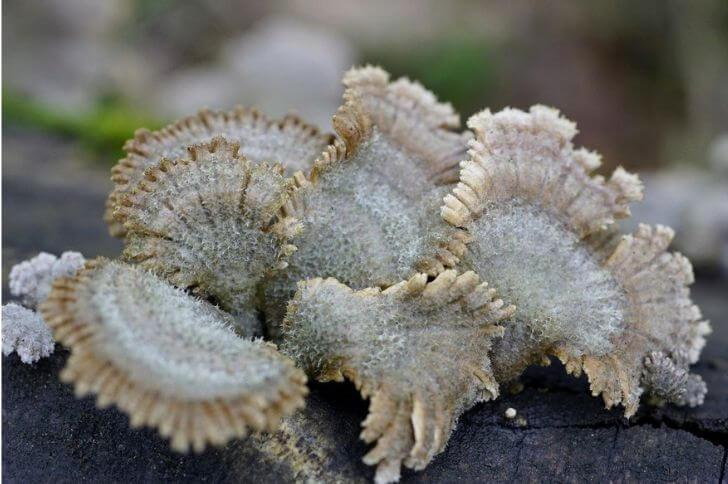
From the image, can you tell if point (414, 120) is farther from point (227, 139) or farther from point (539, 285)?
point (539, 285)

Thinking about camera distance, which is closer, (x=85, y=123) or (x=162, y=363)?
→ (x=162, y=363)

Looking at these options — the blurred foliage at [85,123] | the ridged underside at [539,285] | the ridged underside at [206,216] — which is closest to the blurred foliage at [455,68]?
the blurred foliage at [85,123]

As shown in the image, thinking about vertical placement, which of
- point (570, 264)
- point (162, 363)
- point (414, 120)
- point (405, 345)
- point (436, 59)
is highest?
point (436, 59)

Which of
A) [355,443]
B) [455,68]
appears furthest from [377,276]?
[455,68]

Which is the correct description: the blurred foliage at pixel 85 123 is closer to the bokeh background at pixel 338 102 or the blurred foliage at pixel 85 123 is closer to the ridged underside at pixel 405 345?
the bokeh background at pixel 338 102

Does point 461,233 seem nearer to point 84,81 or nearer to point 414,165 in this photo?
point 414,165

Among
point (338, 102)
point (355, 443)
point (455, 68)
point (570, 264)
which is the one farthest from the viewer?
point (455, 68)

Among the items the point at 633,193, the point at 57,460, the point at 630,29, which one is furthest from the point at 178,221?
the point at 630,29
